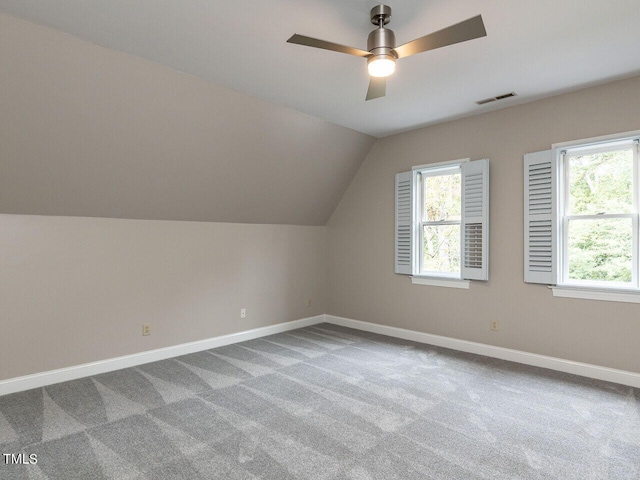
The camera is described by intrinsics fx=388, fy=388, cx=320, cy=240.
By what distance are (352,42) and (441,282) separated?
2945mm

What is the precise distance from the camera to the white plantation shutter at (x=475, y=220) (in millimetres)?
4184

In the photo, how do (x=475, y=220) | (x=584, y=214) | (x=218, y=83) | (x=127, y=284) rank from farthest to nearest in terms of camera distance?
(x=475, y=220), (x=127, y=284), (x=584, y=214), (x=218, y=83)

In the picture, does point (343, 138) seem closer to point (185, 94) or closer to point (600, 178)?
point (185, 94)

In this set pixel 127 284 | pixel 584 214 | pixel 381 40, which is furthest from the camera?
pixel 127 284

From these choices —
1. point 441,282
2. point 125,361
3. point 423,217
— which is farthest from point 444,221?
point 125,361

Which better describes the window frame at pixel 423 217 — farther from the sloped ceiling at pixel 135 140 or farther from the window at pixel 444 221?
the sloped ceiling at pixel 135 140

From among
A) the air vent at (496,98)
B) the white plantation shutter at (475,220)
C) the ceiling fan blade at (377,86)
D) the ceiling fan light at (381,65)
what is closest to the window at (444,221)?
the white plantation shutter at (475,220)

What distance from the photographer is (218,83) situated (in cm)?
341

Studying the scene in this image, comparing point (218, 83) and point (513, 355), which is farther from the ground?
point (218, 83)

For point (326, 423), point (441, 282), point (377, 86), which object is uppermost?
point (377, 86)

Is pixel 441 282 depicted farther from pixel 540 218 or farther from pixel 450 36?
pixel 450 36

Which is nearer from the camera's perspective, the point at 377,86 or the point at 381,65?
the point at 381,65

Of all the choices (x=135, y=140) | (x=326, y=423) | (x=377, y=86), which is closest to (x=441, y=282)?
(x=326, y=423)

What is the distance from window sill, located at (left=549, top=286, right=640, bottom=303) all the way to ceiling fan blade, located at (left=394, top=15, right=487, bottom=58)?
2.71 m
